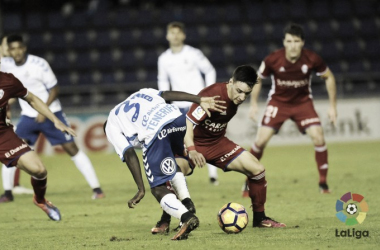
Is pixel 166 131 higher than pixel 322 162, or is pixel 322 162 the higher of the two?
pixel 166 131

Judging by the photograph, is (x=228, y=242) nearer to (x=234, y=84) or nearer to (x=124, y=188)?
(x=234, y=84)

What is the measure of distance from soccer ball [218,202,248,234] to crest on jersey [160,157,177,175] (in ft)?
1.96

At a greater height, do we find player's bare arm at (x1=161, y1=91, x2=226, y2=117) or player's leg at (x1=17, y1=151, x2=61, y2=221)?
player's bare arm at (x1=161, y1=91, x2=226, y2=117)

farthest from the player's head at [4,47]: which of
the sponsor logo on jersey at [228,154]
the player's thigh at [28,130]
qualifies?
the sponsor logo on jersey at [228,154]

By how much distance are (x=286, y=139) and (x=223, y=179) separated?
510cm

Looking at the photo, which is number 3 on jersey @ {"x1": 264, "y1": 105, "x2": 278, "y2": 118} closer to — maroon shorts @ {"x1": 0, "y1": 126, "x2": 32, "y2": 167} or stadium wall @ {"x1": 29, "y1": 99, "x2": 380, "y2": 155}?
maroon shorts @ {"x1": 0, "y1": 126, "x2": 32, "y2": 167}

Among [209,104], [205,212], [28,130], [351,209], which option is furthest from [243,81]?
[28,130]

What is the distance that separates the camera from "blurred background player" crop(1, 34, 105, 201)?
9.31m

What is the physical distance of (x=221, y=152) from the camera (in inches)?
272

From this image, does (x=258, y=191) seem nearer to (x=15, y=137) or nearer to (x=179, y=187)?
(x=179, y=187)

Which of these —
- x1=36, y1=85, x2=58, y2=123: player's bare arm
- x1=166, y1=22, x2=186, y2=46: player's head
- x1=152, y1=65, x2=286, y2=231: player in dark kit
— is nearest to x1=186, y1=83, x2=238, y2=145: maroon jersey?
x1=152, y1=65, x2=286, y2=231: player in dark kit

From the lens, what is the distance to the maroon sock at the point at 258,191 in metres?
6.74

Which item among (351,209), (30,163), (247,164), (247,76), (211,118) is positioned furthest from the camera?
(30,163)

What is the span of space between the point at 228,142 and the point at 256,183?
49 centimetres
